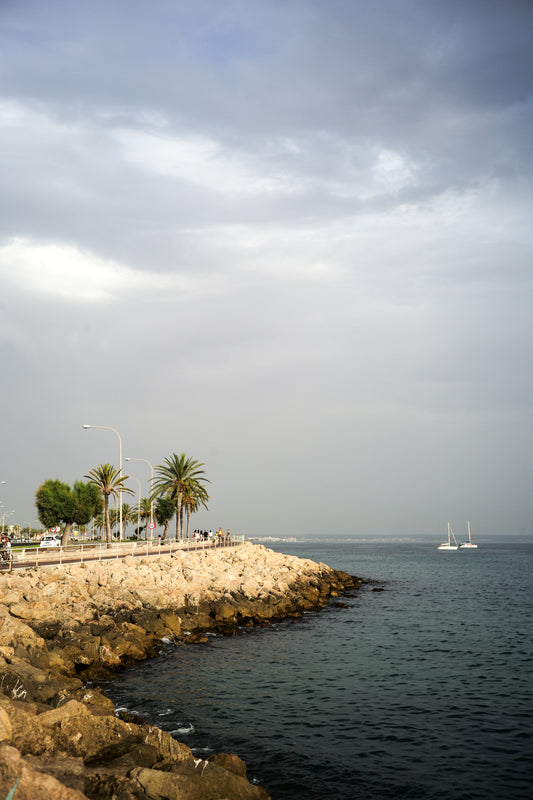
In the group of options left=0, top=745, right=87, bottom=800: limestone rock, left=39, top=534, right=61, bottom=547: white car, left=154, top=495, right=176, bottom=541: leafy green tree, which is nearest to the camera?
left=0, top=745, right=87, bottom=800: limestone rock

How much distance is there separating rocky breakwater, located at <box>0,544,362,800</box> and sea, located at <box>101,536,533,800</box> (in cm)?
157

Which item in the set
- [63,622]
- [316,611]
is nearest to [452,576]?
[316,611]

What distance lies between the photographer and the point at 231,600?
30516mm

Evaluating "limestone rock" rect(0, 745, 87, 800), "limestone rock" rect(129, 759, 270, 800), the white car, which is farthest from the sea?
the white car

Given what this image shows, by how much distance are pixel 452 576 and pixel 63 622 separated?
1991 inches

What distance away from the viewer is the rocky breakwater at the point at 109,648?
8180 millimetres

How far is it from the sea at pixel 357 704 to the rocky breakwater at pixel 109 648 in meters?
1.57

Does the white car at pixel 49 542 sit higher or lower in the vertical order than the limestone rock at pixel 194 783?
lower

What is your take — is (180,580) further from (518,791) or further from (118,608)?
(518,791)

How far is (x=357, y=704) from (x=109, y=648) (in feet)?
28.5

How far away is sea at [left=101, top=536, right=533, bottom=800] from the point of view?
11.7m

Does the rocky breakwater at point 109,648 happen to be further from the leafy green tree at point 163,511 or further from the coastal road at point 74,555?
the leafy green tree at point 163,511

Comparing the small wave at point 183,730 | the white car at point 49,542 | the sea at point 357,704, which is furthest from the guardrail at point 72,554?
the small wave at point 183,730

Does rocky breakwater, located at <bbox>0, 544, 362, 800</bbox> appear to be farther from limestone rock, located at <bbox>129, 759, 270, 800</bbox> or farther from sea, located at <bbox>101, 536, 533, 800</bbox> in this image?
sea, located at <bbox>101, 536, 533, 800</bbox>
